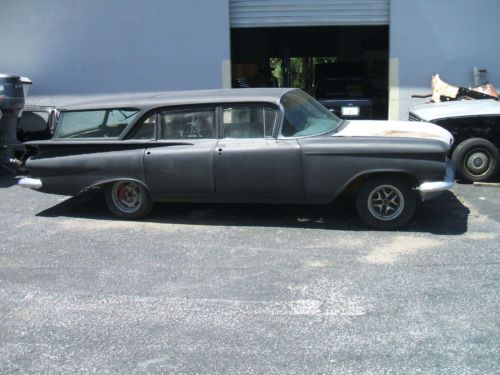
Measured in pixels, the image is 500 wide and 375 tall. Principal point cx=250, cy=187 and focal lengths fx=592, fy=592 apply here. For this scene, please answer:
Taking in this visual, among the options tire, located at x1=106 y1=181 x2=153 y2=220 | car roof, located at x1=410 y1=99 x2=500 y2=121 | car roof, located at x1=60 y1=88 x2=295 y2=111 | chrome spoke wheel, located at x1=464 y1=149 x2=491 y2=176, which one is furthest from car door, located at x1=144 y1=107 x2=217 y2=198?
chrome spoke wheel, located at x1=464 y1=149 x2=491 y2=176

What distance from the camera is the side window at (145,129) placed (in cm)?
650

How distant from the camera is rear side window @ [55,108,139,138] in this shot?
6602 millimetres

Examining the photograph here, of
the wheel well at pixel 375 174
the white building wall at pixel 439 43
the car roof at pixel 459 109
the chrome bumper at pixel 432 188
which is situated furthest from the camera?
the white building wall at pixel 439 43

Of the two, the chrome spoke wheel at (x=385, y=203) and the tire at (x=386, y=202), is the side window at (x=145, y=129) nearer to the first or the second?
the tire at (x=386, y=202)

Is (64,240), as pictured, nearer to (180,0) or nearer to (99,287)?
(99,287)

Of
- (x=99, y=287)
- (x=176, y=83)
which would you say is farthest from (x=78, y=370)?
(x=176, y=83)

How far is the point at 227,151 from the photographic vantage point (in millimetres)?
6160

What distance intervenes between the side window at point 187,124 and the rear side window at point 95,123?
37cm

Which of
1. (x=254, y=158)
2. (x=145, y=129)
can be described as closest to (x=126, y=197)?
(x=145, y=129)

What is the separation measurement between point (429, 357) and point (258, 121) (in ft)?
11.1

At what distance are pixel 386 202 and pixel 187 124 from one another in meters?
2.28

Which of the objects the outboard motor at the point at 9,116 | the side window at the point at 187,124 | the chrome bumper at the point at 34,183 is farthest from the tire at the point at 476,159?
the outboard motor at the point at 9,116

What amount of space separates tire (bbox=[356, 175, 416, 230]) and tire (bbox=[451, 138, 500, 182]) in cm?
232

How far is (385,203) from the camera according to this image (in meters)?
5.98
